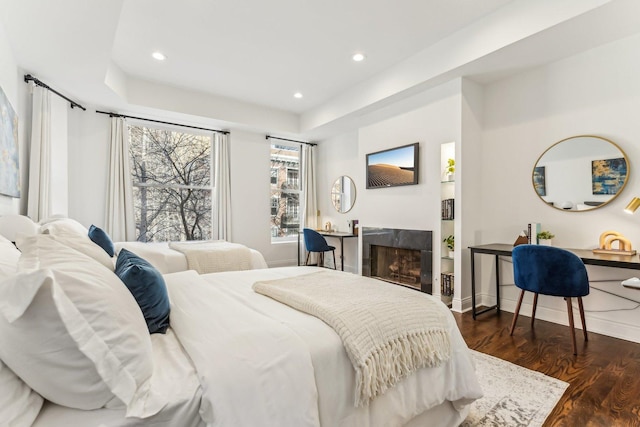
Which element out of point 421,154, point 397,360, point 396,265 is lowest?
point 396,265

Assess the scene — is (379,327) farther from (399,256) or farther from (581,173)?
(399,256)

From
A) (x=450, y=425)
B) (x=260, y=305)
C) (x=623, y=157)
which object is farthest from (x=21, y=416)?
(x=623, y=157)

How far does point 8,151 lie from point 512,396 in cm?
390

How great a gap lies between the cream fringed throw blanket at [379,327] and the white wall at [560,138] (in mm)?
2241

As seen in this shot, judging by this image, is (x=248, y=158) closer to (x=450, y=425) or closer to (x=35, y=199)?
(x=35, y=199)

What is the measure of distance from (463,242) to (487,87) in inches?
71.5

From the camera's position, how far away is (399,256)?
13.8 feet

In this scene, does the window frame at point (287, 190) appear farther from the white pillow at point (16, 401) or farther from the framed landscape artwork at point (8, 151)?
the white pillow at point (16, 401)

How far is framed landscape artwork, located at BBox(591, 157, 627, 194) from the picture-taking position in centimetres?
260

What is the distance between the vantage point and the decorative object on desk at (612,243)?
8.22ft

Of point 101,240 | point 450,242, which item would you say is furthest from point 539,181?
point 101,240

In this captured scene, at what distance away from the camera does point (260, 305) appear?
1497 mm

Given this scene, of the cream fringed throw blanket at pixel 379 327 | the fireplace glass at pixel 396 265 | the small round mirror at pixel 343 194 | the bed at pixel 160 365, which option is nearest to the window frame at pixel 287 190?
the small round mirror at pixel 343 194

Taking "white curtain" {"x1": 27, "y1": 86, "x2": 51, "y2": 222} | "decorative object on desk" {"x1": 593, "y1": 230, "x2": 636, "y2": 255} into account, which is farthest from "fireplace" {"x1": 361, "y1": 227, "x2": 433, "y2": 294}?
"white curtain" {"x1": 27, "y1": 86, "x2": 51, "y2": 222}
